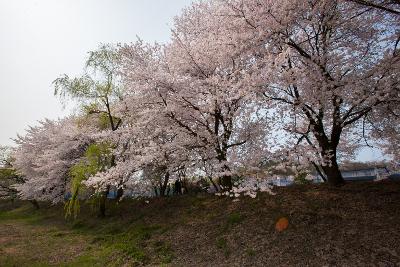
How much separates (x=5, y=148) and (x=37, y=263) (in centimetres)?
4900

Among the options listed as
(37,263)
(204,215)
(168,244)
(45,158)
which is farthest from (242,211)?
(45,158)

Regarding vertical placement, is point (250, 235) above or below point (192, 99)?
below

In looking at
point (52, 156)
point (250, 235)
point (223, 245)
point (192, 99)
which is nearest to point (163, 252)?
point (223, 245)

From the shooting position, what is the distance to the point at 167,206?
1798cm

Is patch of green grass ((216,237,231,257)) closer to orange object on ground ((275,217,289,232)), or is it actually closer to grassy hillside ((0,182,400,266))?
grassy hillside ((0,182,400,266))

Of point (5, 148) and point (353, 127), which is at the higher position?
point (5, 148)

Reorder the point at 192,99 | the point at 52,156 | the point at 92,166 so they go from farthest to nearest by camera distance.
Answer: the point at 52,156 < the point at 92,166 < the point at 192,99

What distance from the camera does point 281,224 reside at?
11.0m

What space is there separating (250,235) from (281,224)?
1060mm

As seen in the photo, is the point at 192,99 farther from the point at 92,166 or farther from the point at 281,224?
the point at 92,166

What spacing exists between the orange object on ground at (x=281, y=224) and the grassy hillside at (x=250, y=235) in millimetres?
165

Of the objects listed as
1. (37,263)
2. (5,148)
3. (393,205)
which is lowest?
(37,263)

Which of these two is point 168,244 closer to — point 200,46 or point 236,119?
point 236,119

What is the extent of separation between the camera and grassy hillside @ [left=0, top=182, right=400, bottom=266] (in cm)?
907
